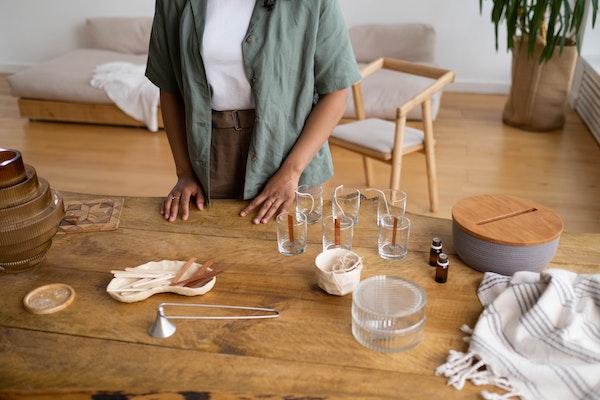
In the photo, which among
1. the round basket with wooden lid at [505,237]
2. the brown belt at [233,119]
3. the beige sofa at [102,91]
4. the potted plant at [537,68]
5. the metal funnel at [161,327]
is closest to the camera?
the metal funnel at [161,327]

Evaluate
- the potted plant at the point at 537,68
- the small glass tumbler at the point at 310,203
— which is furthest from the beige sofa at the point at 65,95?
the small glass tumbler at the point at 310,203

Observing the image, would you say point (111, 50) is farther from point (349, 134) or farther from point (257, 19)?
point (257, 19)

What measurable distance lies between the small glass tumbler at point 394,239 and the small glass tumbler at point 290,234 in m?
0.18

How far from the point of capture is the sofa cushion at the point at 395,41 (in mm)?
4805

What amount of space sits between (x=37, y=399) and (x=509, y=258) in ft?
3.13

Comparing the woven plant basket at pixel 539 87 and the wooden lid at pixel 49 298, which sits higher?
the wooden lid at pixel 49 298

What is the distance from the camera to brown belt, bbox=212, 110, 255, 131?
1671mm

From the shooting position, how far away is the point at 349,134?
3.12m

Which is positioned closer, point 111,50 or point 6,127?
point 6,127

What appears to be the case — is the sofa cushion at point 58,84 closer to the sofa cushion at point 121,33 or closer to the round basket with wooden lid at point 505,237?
the sofa cushion at point 121,33

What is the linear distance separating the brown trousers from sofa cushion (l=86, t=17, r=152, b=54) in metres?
3.88

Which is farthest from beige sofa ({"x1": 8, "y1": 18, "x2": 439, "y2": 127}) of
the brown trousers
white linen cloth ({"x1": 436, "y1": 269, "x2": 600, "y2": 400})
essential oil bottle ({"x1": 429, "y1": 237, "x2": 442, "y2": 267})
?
white linen cloth ({"x1": 436, "y1": 269, "x2": 600, "y2": 400})

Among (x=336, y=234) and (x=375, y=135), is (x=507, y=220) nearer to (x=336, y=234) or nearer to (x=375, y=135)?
(x=336, y=234)

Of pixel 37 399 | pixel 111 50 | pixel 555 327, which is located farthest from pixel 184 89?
pixel 111 50
